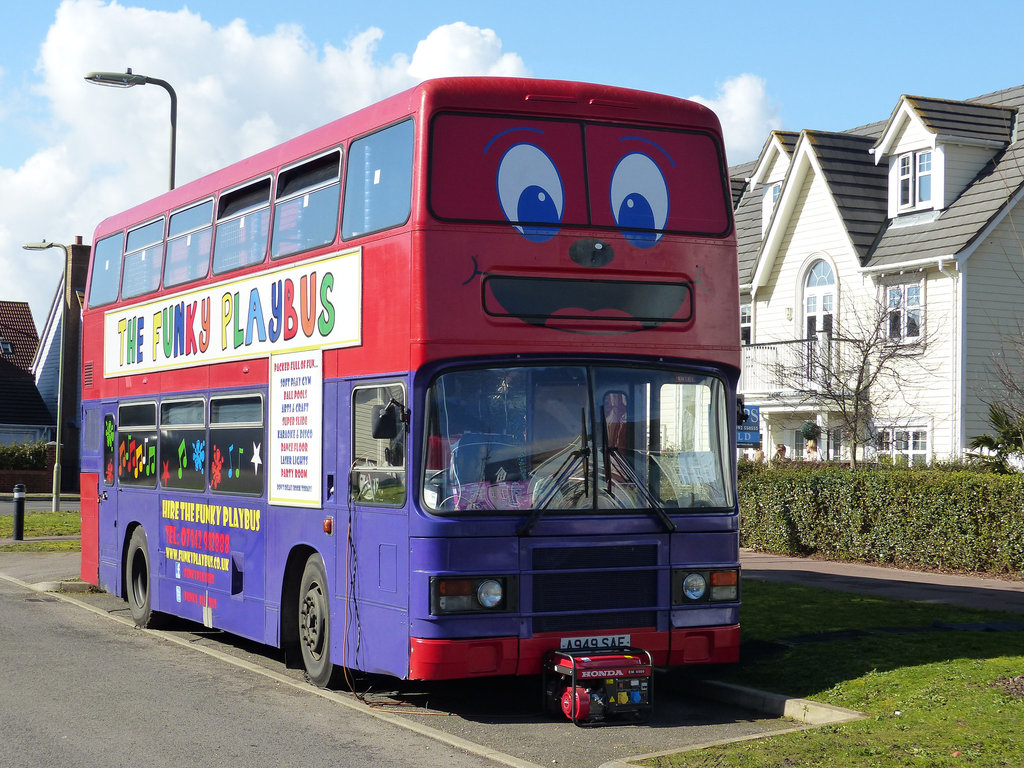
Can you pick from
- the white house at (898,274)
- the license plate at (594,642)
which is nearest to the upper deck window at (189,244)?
the license plate at (594,642)

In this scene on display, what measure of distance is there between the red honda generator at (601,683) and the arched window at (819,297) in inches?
932

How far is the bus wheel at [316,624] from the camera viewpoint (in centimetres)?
1054

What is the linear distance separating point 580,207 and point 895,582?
29.0 ft

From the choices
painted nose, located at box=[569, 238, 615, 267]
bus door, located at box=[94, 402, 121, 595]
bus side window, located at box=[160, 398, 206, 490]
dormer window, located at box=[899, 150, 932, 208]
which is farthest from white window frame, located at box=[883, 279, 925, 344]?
painted nose, located at box=[569, 238, 615, 267]

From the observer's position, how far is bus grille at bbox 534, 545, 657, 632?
9188 mm

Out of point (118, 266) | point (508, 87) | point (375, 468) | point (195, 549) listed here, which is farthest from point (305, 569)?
point (118, 266)

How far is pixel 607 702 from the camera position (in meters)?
8.95

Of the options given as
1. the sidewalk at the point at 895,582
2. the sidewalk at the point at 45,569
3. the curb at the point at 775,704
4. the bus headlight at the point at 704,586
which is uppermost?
the bus headlight at the point at 704,586

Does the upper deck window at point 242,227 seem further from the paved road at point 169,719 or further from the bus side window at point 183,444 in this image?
the paved road at point 169,719

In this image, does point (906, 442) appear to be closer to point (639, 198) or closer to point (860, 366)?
point (860, 366)

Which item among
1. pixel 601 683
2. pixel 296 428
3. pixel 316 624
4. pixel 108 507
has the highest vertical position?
pixel 296 428

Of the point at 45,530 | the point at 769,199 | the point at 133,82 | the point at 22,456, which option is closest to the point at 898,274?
the point at 769,199

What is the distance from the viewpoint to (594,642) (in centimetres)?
930

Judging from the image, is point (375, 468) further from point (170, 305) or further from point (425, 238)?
point (170, 305)
